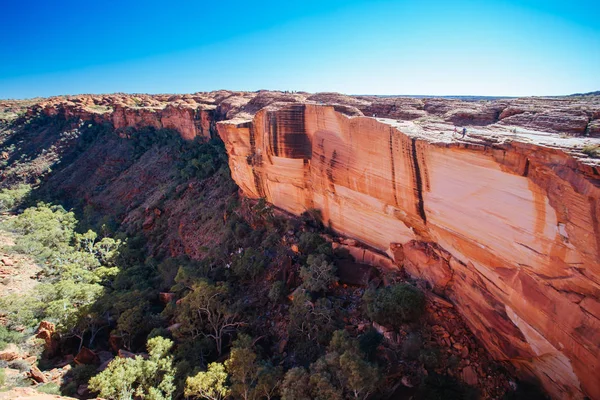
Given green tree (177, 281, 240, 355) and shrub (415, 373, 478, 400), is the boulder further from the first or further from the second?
shrub (415, 373, 478, 400)

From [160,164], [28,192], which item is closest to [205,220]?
[160,164]

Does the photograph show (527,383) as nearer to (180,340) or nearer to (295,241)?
(295,241)

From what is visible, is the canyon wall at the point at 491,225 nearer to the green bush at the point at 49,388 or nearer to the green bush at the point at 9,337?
the green bush at the point at 49,388

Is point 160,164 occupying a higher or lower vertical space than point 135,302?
higher

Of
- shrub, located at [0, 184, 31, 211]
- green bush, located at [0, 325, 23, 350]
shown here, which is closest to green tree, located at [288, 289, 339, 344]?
green bush, located at [0, 325, 23, 350]

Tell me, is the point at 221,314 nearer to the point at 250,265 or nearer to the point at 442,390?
the point at 250,265

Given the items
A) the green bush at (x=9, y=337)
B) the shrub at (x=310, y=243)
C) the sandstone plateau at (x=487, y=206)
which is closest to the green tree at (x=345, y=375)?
the sandstone plateau at (x=487, y=206)
